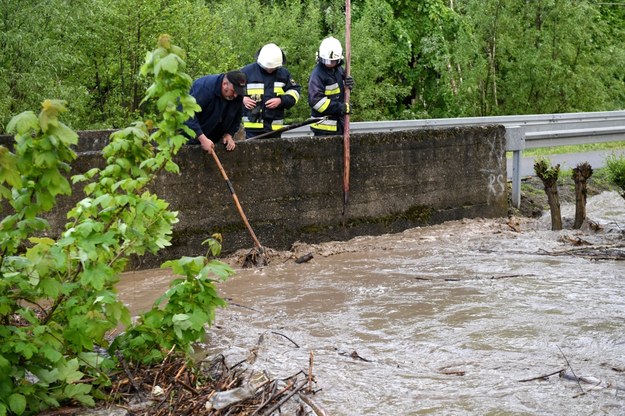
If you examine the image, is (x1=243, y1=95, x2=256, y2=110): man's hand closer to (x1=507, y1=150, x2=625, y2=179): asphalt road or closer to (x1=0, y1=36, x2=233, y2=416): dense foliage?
(x1=507, y1=150, x2=625, y2=179): asphalt road

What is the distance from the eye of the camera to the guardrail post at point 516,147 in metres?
13.0

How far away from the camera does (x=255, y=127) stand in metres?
11.4

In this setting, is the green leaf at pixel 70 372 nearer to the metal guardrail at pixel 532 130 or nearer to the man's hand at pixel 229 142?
the man's hand at pixel 229 142

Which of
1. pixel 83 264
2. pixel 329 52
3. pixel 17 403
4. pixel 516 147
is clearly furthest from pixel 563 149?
pixel 17 403

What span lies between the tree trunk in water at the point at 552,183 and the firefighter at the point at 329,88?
2.30m

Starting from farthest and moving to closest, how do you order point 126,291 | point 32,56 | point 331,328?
point 32,56 < point 126,291 < point 331,328

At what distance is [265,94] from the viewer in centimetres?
1138

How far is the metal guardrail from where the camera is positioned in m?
13.1

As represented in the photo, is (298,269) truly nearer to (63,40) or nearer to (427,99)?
(63,40)

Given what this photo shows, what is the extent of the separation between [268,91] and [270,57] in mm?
418

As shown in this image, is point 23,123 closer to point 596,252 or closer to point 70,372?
point 70,372

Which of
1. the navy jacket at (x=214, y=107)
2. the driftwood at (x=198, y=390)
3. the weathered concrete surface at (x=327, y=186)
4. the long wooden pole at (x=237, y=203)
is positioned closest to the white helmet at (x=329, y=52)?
the weathered concrete surface at (x=327, y=186)

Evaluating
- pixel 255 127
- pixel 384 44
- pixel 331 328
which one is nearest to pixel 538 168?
pixel 255 127

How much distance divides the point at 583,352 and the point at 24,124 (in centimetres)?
371
